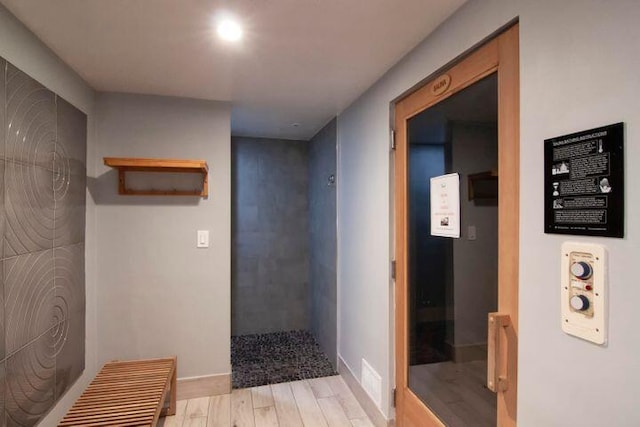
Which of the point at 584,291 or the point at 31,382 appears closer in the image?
the point at 584,291

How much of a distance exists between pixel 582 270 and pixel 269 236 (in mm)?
3361

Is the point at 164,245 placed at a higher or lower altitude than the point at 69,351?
higher

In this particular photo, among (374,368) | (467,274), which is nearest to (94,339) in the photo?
(374,368)

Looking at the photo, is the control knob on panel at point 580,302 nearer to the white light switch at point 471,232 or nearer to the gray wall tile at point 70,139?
the white light switch at point 471,232

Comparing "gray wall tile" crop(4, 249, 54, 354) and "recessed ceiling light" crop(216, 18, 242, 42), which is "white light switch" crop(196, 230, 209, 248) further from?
"recessed ceiling light" crop(216, 18, 242, 42)

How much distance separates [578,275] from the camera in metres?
0.99

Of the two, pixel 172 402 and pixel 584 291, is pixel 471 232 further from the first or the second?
pixel 172 402

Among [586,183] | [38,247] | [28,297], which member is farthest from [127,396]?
[586,183]

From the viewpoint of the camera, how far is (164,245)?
262cm

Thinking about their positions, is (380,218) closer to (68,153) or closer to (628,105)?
(628,105)

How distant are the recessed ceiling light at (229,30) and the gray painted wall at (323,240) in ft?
5.07

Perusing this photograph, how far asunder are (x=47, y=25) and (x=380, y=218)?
2022 millimetres

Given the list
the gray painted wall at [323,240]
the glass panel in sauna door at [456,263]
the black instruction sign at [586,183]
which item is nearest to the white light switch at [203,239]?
the gray painted wall at [323,240]

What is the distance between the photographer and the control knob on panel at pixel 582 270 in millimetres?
968
